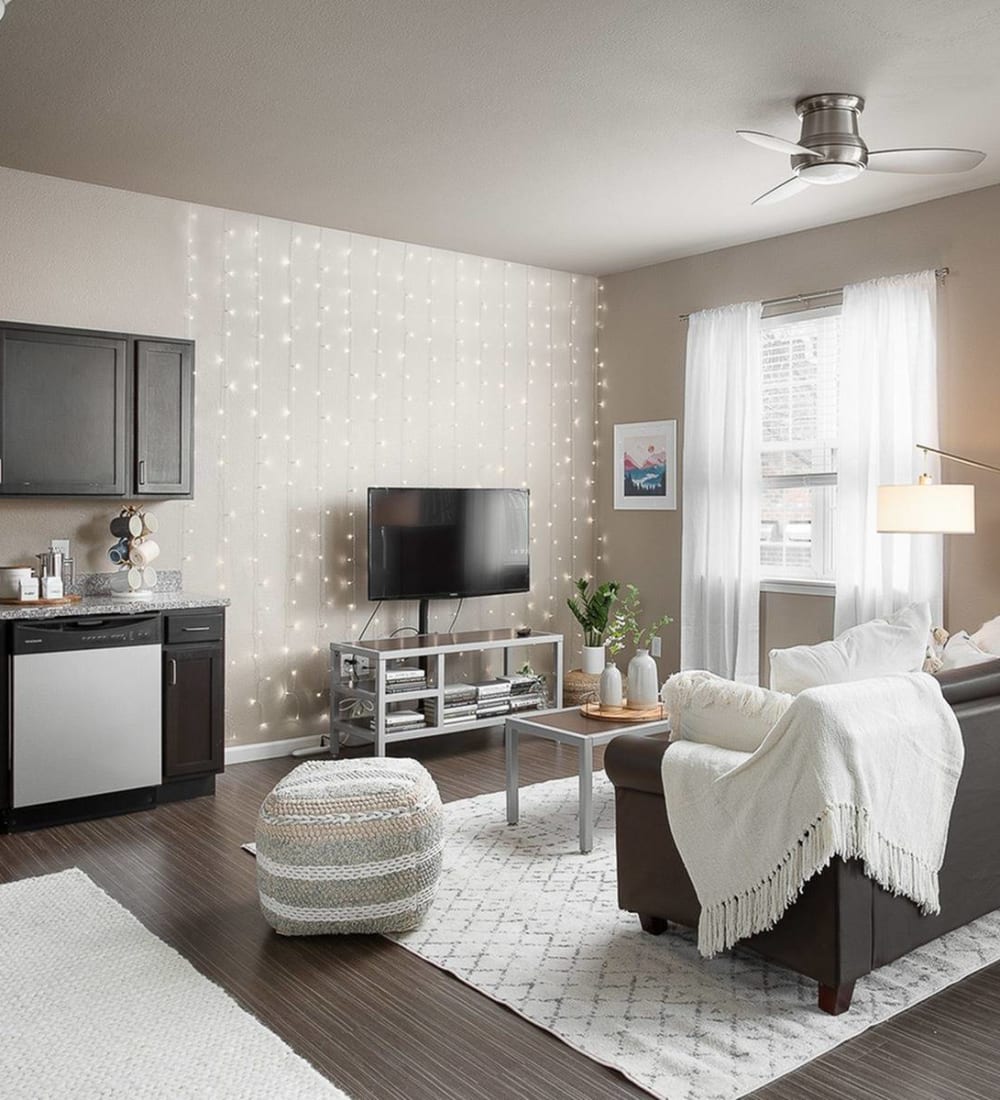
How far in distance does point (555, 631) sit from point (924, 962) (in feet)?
13.3

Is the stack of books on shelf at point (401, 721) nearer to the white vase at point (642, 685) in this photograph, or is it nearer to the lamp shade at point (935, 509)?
the white vase at point (642, 685)

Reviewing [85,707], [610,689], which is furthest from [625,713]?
[85,707]


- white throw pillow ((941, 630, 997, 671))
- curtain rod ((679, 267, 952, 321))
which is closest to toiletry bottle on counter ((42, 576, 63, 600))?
white throw pillow ((941, 630, 997, 671))

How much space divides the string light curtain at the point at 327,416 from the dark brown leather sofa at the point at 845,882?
2.91m

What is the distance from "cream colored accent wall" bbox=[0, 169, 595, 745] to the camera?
16.5 ft

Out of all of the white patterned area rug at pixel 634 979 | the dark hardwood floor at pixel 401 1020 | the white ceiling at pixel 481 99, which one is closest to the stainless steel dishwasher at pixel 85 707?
the dark hardwood floor at pixel 401 1020

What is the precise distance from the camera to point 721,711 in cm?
304

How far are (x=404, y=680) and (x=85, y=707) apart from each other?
165 centimetres

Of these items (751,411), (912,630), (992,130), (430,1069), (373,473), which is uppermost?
(992,130)

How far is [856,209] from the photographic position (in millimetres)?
5395

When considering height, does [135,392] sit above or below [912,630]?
above

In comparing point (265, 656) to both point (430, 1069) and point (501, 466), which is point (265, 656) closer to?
point (501, 466)

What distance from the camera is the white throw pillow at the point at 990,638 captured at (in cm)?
433

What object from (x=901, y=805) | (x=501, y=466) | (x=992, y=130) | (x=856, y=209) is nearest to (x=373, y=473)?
(x=501, y=466)
